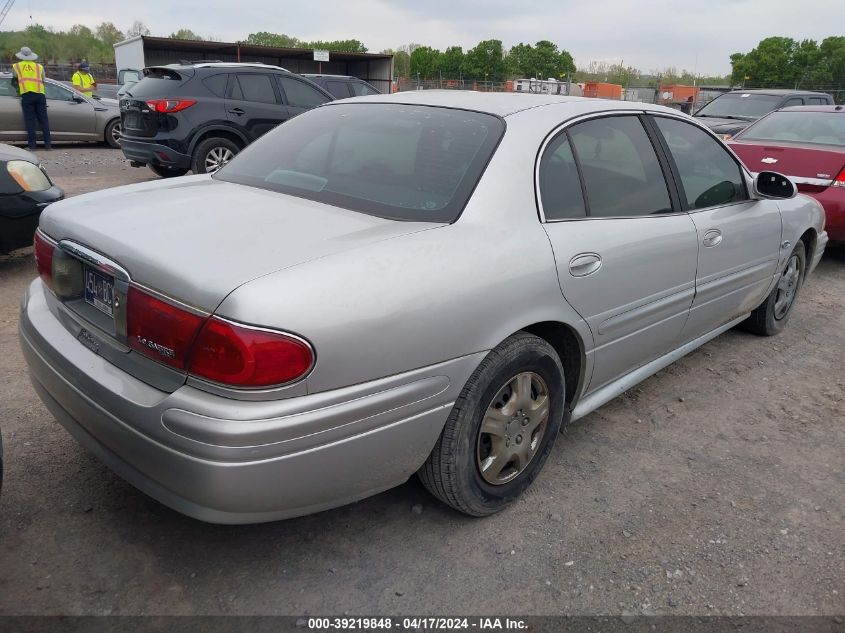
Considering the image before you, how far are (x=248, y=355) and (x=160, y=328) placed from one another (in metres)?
0.32

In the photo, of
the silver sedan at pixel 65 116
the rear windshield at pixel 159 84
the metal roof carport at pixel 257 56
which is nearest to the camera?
the rear windshield at pixel 159 84

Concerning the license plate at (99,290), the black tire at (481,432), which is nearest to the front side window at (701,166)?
the black tire at (481,432)

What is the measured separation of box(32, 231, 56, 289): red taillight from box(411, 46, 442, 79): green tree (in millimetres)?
66284

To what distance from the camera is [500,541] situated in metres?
2.45

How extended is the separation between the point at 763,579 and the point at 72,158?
1285 cm

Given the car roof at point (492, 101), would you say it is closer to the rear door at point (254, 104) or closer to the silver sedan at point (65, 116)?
the rear door at point (254, 104)

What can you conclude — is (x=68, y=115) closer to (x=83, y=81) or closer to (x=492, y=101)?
(x=83, y=81)

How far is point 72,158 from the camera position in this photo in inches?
475

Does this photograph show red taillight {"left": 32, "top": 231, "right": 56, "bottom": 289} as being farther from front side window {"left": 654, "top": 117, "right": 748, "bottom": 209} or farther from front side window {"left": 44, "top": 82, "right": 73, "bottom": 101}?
front side window {"left": 44, "top": 82, "right": 73, "bottom": 101}

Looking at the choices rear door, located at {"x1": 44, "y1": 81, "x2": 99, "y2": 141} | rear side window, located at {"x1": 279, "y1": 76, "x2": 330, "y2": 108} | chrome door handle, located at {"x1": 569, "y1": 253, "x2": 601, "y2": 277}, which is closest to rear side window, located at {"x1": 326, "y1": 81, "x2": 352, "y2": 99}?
rear side window, located at {"x1": 279, "y1": 76, "x2": 330, "y2": 108}

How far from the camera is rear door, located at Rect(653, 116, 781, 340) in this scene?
3338mm

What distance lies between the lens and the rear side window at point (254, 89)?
8906 millimetres

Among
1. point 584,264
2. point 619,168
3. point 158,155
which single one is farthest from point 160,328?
point 158,155

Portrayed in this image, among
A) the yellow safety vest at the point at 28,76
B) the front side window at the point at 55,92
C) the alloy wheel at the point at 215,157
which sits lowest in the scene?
the alloy wheel at the point at 215,157
